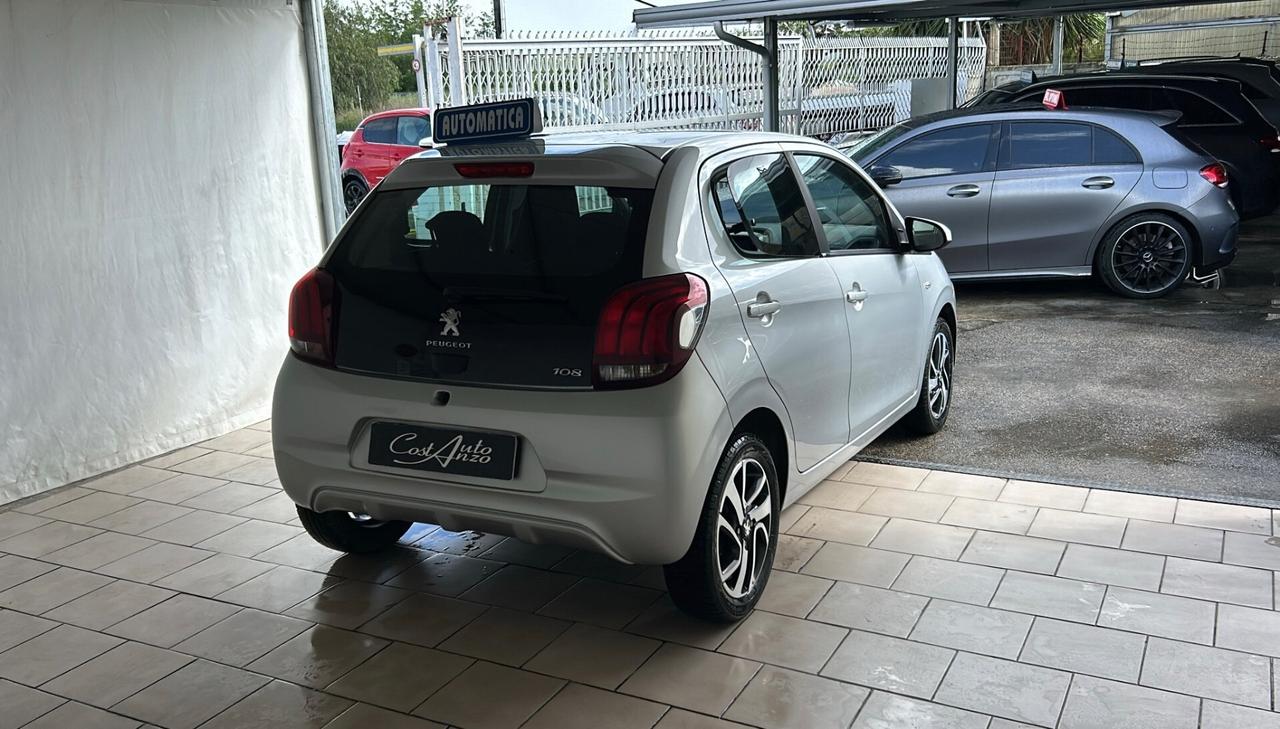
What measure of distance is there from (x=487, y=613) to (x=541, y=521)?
0.68m

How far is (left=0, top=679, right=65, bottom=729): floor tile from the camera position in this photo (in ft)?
11.0

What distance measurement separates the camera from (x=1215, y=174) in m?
8.78

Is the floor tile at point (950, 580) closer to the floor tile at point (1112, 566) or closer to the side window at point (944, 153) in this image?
the floor tile at point (1112, 566)

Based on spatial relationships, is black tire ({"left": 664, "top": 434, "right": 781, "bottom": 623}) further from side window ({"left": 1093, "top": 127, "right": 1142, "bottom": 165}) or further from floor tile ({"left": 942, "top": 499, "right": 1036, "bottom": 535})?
side window ({"left": 1093, "top": 127, "right": 1142, "bottom": 165})

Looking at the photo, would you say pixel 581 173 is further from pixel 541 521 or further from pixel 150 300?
pixel 150 300

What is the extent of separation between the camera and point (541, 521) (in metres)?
3.43

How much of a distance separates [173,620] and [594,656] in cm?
155

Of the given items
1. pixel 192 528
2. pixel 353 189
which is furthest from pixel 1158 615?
pixel 353 189

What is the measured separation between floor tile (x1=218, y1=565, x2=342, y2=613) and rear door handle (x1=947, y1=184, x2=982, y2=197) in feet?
21.1

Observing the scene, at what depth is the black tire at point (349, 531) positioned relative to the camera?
427 cm

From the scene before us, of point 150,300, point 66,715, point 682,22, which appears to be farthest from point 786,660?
point 682,22

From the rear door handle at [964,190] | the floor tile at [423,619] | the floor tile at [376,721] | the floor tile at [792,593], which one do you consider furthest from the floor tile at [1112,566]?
the rear door handle at [964,190]

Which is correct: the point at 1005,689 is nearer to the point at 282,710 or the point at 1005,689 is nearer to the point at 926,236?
the point at 282,710

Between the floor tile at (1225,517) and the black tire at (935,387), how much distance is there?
1285 millimetres
